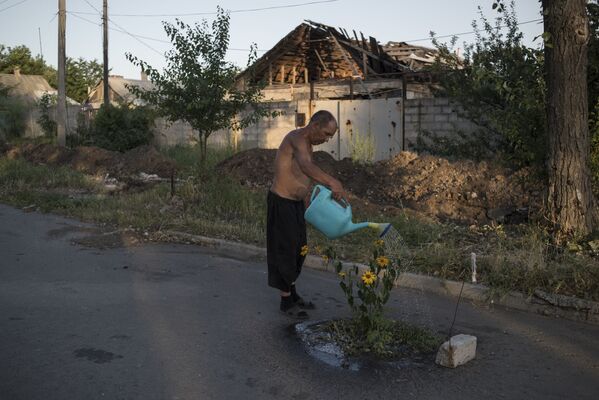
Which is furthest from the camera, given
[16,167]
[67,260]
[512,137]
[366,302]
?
[16,167]

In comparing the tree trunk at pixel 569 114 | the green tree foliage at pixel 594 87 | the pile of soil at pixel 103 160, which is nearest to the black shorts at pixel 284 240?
the tree trunk at pixel 569 114

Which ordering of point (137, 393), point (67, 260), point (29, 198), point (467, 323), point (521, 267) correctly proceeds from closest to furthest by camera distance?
point (137, 393) < point (467, 323) < point (521, 267) < point (67, 260) < point (29, 198)

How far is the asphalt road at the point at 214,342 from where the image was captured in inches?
156

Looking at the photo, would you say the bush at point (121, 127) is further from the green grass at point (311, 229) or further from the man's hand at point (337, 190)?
the man's hand at point (337, 190)

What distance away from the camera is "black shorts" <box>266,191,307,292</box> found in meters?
5.48

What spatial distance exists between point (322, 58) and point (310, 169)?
20109 millimetres

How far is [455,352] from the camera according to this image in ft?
→ 14.3

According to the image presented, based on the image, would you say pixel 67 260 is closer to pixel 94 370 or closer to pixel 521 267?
pixel 94 370

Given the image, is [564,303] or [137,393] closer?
[137,393]

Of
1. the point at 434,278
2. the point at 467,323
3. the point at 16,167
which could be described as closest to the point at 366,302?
the point at 467,323

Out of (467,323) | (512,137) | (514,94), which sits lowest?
(467,323)

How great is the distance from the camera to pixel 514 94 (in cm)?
823

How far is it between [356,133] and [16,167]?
9492 mm

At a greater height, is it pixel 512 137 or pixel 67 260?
pixel 512 137
